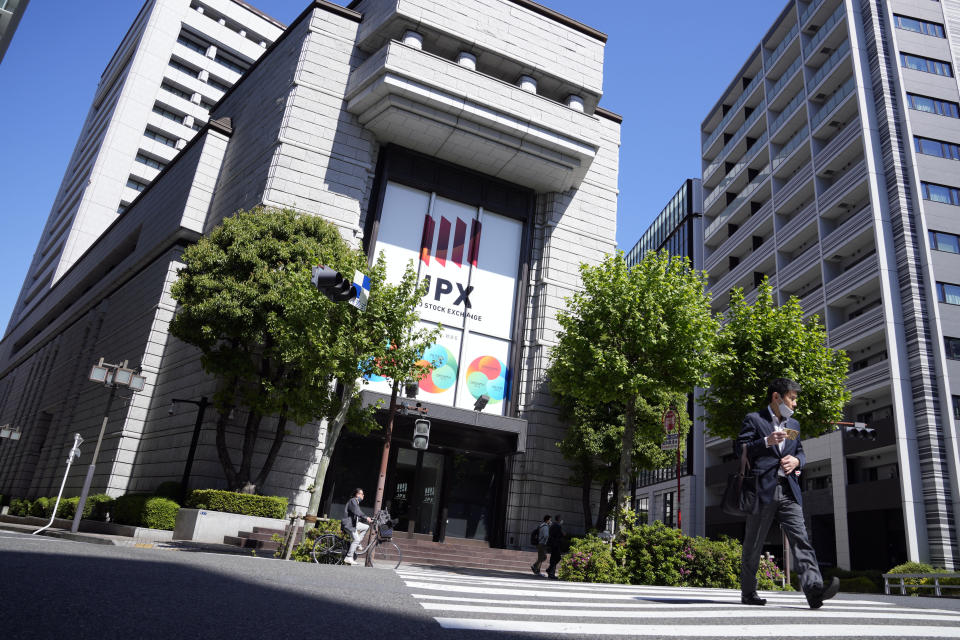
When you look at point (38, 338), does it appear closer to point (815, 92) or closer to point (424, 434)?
point (424, 434)

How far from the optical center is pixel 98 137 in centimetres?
5784

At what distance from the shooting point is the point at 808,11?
147 feet

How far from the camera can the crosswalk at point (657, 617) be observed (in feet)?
13.3

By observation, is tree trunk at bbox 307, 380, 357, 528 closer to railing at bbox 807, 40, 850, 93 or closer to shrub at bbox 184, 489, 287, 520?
shrub at bbox 184, 489, 287, 520

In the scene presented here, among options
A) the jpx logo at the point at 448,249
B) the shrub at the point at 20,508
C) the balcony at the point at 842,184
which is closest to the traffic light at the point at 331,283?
the jpx logo at the point at 448,249

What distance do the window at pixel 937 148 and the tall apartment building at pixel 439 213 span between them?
19.2 m

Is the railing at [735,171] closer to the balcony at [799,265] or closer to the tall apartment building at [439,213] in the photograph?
the balcony at [799,265]

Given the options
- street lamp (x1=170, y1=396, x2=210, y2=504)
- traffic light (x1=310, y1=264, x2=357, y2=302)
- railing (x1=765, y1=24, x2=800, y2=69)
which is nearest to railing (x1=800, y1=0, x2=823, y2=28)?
railing (x1=765, y1=24, x2=800, y2=69)

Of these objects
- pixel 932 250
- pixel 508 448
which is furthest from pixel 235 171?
pixel 932 250

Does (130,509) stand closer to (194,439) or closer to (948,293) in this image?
(194,439)

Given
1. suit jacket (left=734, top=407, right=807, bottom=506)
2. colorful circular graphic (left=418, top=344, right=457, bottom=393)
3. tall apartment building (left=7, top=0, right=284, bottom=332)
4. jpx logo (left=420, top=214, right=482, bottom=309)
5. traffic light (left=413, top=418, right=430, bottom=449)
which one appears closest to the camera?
suit jacket (left=734, top=407, right=807, bottom=506)

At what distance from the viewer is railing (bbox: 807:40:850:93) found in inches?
1554

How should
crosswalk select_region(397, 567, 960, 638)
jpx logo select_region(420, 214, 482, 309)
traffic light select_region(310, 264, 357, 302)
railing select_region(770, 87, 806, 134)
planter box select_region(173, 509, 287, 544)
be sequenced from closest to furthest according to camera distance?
crosswalk select_region(397, 567, 960, 638)
traffic light select_region(310, 264, 357, 302)
planter box select_region(173, 509, 287, 544)
jpx logo select_region(420, 214, 482, 309)
railing select_region(770, 87, 806, 134)

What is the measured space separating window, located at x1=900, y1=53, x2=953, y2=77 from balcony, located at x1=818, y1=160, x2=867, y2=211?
6527 millimetres
